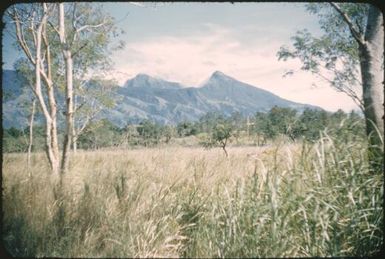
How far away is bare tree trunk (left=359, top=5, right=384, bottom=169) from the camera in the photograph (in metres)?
3.44

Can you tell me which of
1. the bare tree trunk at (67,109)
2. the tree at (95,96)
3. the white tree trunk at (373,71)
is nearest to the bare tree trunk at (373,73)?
the white tree trunk at (373,71)

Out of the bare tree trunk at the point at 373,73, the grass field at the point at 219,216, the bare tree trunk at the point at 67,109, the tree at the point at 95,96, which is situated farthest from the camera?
the tree at the point at 95,96

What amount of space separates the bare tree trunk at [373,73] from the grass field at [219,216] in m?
0.33

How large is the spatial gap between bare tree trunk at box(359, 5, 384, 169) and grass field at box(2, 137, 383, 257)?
33 cm

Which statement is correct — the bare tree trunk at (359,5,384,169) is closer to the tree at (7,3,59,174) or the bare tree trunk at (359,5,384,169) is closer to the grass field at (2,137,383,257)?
the grass field at (2,137,383,257)

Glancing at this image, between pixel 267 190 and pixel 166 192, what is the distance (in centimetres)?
139

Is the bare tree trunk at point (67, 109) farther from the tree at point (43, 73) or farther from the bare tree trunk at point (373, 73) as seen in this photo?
the bare tree trunk at point (373, 73)

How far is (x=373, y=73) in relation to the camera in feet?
11.7

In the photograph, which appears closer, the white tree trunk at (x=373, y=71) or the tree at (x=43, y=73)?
the white tree trunk at (x=373, y=71)

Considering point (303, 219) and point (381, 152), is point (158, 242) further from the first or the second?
point (381, 152)

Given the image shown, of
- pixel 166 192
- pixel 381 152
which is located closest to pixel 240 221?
pixel 166 192

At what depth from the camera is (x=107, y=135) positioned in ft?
179

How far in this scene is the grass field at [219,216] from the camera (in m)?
A: 2.84

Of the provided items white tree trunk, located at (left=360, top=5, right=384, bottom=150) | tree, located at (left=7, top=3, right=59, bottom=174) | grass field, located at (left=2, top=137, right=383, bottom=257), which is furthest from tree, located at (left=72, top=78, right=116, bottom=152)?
white tree trunk, located at (left=360, top=5, right=384, bottom=150)
